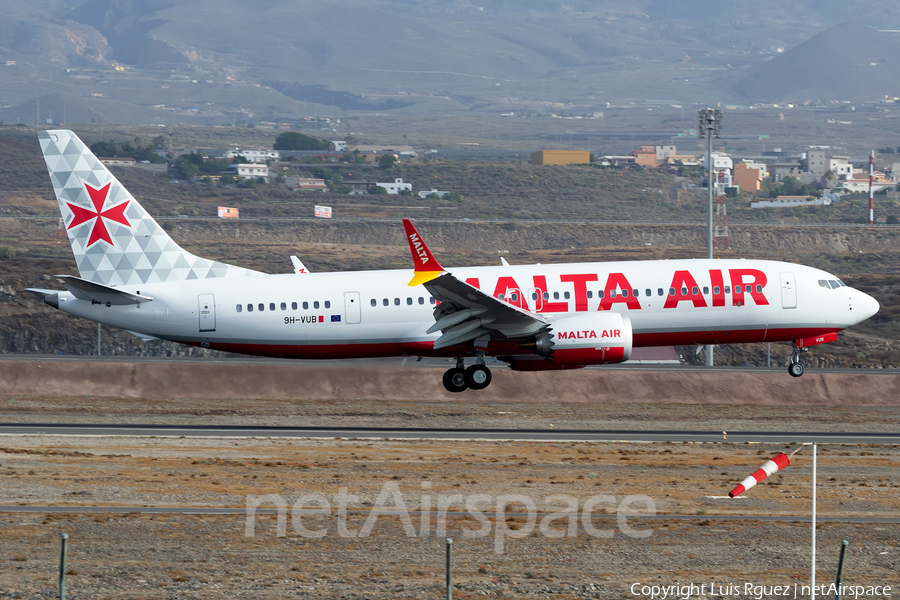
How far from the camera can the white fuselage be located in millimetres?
41938

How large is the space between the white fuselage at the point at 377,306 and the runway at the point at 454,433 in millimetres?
3014

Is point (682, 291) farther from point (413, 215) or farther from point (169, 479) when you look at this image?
point (413, 215)

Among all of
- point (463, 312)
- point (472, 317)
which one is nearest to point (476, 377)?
point (472, 317)

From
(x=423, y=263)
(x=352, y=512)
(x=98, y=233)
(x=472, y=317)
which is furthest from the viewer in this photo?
(x=98, y=233)

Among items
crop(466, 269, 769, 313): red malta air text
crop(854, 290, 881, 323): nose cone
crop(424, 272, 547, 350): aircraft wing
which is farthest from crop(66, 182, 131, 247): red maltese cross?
crop(854, 290, 881, 323): nose cone

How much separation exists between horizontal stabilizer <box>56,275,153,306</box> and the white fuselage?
27cm

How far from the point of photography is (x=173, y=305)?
42.0m

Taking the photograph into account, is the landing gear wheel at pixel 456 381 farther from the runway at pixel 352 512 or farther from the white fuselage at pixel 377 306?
the runway at pixel 352 512

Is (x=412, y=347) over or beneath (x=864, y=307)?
beneath

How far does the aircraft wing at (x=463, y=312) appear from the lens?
3844 cm

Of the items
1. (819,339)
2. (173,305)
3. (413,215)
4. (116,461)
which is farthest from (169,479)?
(413,215)

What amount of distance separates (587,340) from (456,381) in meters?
5.39

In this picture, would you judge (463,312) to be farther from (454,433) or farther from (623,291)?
(623,291)

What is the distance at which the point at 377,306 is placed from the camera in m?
41.9
